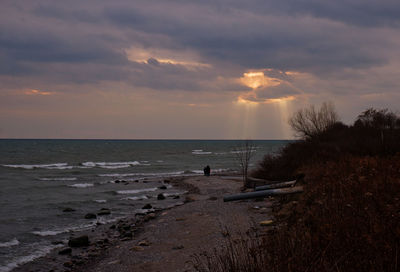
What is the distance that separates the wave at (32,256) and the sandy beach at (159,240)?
30 cm

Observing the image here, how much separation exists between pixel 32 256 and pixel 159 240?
14.5 feet

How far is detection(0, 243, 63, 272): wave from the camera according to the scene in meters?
11.0

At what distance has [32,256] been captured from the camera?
39.7ft

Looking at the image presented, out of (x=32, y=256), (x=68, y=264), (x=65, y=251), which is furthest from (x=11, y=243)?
(x=68, y=264)

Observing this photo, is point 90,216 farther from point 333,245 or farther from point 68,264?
point 333,245

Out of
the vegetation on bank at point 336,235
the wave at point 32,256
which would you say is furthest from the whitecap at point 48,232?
the vegetation on bank at point 336,235

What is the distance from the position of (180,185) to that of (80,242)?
69.4ft

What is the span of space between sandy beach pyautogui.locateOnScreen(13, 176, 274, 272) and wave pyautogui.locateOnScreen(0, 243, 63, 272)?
302mm

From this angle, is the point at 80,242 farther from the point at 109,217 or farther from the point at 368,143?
the point at 368,143

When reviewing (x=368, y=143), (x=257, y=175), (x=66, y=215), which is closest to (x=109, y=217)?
(x=66, y=215)

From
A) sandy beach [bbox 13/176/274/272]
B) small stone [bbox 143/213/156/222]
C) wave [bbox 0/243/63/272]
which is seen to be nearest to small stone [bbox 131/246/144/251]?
sandy beach [bbox 13/176/274/272]

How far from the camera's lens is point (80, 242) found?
1322 cm

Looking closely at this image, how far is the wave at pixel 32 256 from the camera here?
11.0 metres

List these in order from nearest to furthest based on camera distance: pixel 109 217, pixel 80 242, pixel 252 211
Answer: pixel 80 242
pixel 252 211
pixel 109 217
